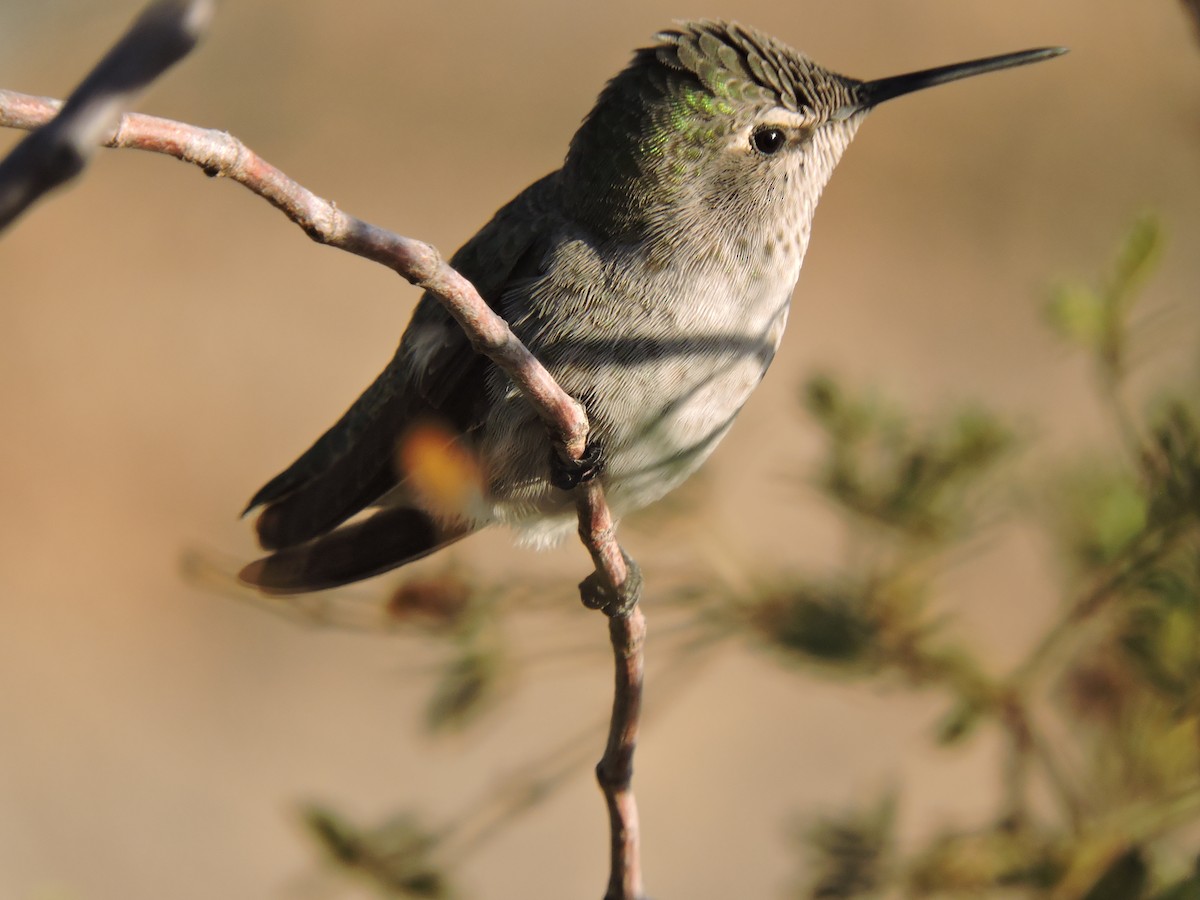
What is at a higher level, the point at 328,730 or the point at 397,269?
the point at 397,269

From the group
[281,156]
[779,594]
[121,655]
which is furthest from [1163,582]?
[281,156]

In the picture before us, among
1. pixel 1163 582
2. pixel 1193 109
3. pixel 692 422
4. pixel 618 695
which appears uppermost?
pixel 1193 109

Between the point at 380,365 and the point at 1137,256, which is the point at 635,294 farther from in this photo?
the point at 380,365

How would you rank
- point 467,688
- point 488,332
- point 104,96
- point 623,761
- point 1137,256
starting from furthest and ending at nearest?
point 467,688 → point 1137,256 → point 623,761 → point 488,332 → point 104,96

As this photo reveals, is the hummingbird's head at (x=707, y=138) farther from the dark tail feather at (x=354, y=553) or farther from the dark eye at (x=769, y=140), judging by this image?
the dark tail feather at (x=354, y=553)

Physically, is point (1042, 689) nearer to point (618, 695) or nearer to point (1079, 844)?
point (1079, 844)

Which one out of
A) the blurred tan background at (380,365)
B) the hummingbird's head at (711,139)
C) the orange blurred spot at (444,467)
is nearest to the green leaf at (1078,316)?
the hummingbird's head at (711,139)

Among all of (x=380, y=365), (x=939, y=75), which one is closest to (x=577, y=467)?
(x=939, y=75)
